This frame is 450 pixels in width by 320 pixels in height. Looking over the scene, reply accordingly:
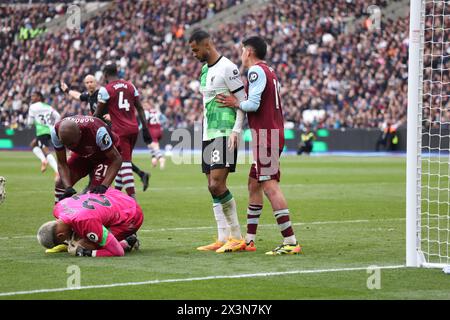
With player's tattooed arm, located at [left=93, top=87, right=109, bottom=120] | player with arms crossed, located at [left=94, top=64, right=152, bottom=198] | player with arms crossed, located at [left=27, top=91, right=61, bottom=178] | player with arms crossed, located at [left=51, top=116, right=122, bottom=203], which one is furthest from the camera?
player with arms crossed, located at [left=27, top=91, right=61, bottom=178]

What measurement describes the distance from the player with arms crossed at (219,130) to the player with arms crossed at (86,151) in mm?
1090

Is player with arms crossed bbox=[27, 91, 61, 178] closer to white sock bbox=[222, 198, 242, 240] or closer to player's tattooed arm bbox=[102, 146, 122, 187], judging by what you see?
player's tattooed arm bbox=[102, 146, 122, 187]

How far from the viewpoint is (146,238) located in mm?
11875

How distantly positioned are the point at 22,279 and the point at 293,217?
699 centimetres

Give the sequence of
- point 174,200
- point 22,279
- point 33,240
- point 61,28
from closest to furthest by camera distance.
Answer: point 22,279 → point 33,240 → point 174,200 → point 61,28

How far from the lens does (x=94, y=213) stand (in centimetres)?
999

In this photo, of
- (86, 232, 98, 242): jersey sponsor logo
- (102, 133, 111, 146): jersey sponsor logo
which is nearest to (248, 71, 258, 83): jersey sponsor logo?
(102, 133, 111, 146): jersey sponsor logo

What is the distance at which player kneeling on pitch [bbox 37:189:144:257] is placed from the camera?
390 inches

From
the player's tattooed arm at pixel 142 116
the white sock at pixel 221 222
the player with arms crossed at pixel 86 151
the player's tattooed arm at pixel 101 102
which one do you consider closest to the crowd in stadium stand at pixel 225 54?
the player's tattooed arm at pixel 142 116

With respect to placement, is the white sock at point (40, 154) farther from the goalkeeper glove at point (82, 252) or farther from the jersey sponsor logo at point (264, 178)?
the jersey sponsor logo at point (264, 178)

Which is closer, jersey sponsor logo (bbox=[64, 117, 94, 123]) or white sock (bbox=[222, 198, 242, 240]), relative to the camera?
Answer: jersey sponsor logo (bbox=[64, 117, 94, 123])

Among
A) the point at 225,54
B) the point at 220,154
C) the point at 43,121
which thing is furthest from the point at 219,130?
the point at 225,54

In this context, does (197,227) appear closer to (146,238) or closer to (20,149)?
(146,238)
